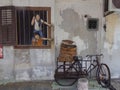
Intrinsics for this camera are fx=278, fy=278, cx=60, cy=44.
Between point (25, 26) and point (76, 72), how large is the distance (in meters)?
2.48

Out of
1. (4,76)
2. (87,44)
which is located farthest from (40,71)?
(87,44)

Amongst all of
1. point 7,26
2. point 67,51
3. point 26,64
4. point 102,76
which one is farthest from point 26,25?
point 102,76

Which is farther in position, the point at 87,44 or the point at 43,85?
the point at 87,44

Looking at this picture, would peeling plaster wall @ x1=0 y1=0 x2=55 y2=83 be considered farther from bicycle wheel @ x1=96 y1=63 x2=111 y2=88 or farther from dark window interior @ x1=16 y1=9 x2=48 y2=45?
bicycle wheel @ x1=96 y1=63 x2=111 y2=88

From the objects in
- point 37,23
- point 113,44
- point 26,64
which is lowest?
point 26,64

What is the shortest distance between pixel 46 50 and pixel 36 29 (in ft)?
2.77

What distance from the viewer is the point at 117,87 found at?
955cm

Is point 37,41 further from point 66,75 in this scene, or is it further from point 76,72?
point 76,72

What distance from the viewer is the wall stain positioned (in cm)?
1043

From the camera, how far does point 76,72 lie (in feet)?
32.9

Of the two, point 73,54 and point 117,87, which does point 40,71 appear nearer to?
point 73,54

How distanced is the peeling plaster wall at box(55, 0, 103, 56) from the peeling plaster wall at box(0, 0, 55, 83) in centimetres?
56

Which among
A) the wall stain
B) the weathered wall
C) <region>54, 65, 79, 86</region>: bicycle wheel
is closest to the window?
the weathered wall

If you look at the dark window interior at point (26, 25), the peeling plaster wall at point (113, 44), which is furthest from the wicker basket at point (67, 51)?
the peeling plaster wall at point (113, 44)
